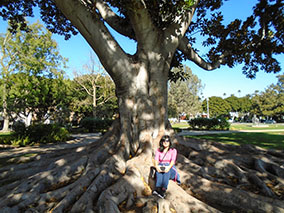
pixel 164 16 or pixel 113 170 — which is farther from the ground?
pixel 164 16

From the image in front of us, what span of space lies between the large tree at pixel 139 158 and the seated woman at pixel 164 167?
19 centimetres

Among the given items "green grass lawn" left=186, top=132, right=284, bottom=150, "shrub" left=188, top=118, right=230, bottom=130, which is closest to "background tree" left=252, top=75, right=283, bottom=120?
"shrub" left=188, top=118, right=230, bottom=130

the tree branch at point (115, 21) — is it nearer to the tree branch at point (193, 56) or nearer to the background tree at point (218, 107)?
the tree branch at point (193, 56)

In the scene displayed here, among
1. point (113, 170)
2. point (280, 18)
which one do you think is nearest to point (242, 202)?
point (113, 170)

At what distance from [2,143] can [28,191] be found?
9.84 meters

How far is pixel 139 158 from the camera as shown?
158 inches

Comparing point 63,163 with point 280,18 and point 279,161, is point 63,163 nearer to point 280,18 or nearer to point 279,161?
point 279,161

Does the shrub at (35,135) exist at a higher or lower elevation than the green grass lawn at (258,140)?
higher

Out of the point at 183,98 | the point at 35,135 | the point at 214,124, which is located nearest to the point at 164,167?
the point at 35,135

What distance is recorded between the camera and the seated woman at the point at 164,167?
329cm

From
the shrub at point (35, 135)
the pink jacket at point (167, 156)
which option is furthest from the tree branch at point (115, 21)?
the shrub at point (35, 135)

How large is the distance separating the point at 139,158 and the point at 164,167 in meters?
0.78

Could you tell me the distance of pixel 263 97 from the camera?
156ft

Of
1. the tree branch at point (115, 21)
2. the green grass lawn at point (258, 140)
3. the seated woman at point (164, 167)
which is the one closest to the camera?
the seated woman at point (164, 167)
